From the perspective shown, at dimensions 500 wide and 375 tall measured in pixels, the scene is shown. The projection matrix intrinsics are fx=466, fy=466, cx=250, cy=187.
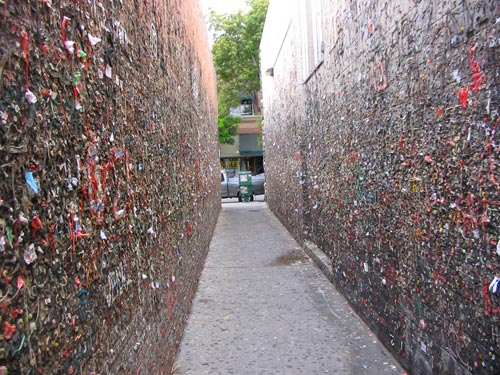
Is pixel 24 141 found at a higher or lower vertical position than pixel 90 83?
lower

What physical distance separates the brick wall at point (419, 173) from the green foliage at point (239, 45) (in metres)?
25.5

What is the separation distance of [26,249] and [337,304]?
4.76 metres

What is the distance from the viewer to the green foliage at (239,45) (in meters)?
30.5

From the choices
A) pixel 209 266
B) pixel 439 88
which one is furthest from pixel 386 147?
pixel 209 266

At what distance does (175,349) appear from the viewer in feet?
13.9

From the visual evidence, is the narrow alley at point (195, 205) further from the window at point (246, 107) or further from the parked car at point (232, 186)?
the window at point (246, 107)

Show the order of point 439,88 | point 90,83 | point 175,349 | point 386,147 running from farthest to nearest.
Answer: point 175,349 → point 386,147 → point 439,88 → point 90,83

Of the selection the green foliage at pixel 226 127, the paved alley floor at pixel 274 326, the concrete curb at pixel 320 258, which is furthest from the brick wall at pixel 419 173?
the green foliage at pixel 226 127

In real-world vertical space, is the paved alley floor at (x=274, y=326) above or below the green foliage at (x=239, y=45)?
below

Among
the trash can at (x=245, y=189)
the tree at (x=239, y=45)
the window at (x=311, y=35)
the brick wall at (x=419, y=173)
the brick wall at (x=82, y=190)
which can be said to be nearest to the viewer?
the brick wall at (x=82, y=190)

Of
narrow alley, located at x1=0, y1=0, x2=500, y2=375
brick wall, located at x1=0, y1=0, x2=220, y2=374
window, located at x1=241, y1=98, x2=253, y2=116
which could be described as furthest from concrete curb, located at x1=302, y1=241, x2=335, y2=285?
window, located at x1=241, y1=98, x2=253, y2=116

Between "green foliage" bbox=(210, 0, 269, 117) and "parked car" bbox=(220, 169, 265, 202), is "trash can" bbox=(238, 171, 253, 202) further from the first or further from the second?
"green foliage" bbox=(210, 0, 269, 117)

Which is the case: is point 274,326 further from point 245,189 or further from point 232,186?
point 232,186

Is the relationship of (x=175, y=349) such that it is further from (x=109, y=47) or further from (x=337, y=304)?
(x=109, y=47)
